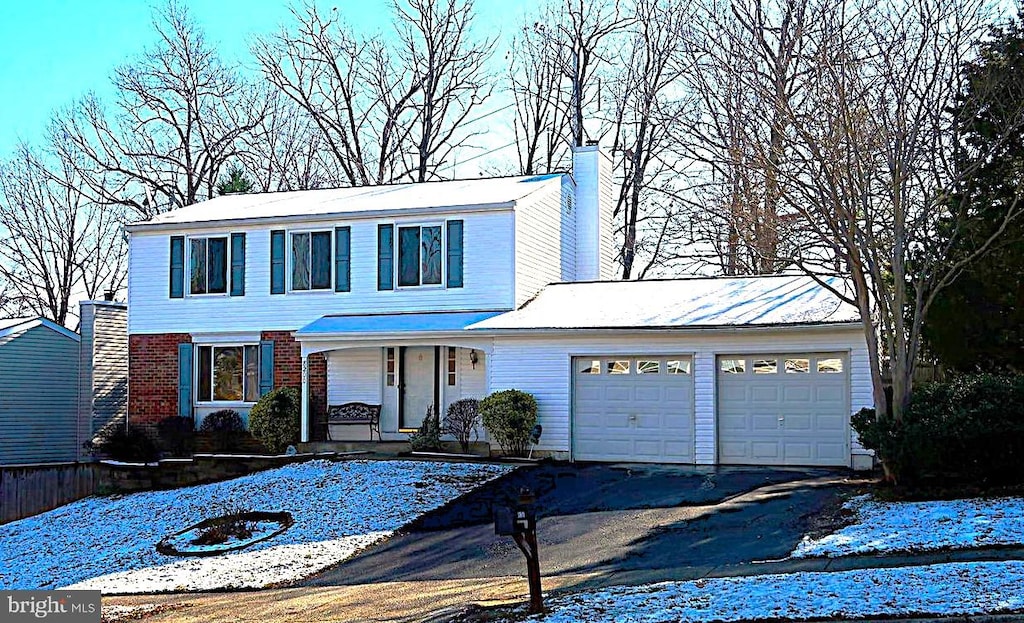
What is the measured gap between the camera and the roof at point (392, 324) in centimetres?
2172

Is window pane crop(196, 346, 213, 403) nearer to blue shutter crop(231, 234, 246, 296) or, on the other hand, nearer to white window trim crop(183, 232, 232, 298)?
white window trim crop(183, 232, 232, 298)

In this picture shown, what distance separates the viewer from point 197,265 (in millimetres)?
24969

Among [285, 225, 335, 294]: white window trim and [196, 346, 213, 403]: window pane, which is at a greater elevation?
[285, 225, 335, 294]: white window trim

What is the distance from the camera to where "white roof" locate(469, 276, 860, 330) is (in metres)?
19.8

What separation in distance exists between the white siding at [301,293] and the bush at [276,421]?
1774mm

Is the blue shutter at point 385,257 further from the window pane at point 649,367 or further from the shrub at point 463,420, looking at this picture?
the window pane at point 649,367

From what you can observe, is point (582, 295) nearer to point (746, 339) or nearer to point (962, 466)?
point (746, 339)

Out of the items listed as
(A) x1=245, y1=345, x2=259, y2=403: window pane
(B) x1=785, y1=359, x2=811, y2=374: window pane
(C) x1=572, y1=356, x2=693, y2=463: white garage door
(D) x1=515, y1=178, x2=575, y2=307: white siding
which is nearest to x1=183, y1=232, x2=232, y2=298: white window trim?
(A) x1=245, y1=345, x2=259, y2=403: window pane

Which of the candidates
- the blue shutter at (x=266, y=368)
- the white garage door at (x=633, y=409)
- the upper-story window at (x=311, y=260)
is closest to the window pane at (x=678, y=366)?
the white garage door at (x=633, y=409)

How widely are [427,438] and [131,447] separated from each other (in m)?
7.67

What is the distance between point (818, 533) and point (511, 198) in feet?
39.9

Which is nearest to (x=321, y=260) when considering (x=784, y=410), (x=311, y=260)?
(x=311, y=260)

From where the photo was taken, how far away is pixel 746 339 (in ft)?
64.3

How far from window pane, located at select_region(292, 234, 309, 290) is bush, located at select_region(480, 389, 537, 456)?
5.78m
